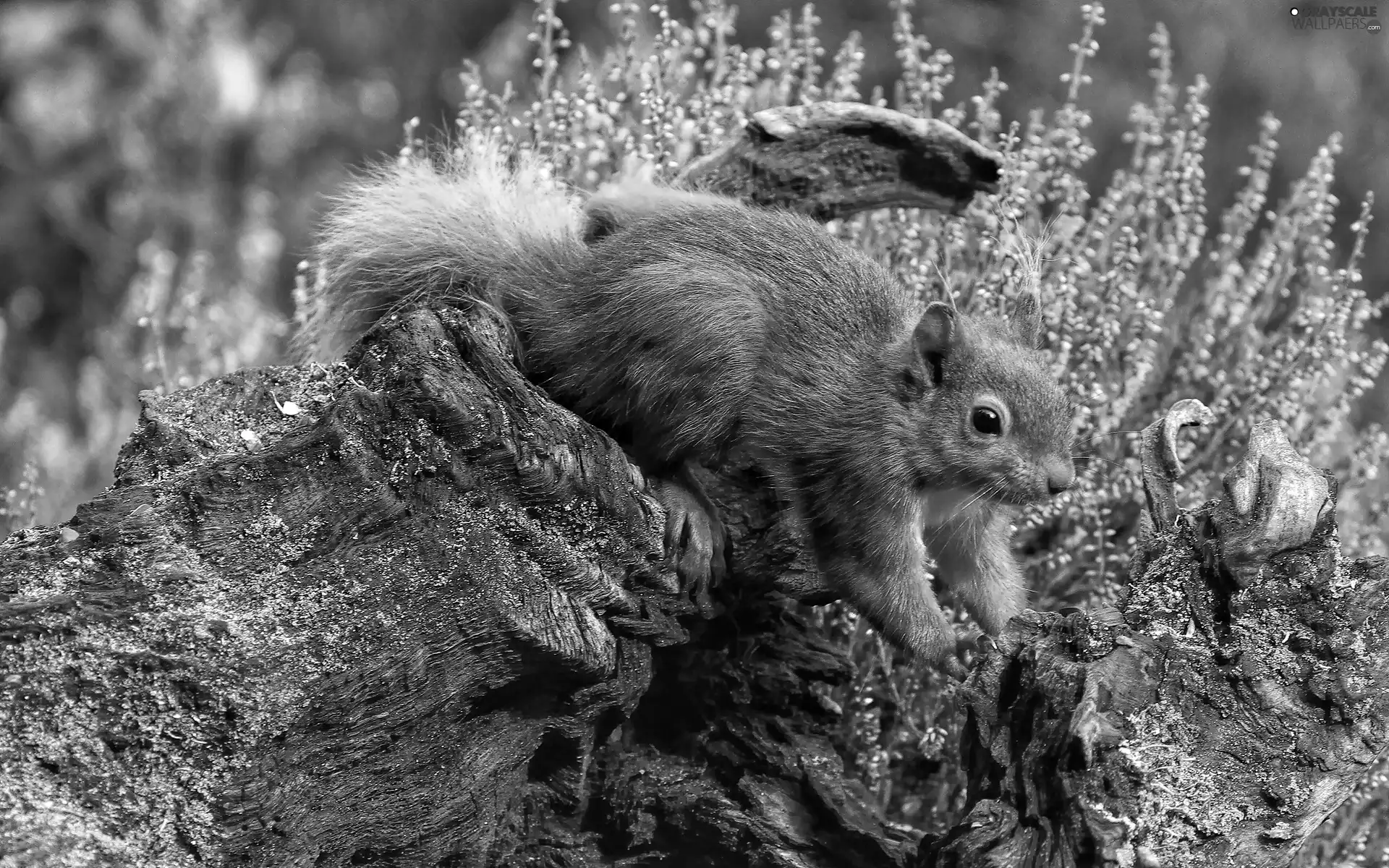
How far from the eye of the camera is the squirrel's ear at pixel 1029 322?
7.87 ft

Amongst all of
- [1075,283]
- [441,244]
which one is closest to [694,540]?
[441,244]

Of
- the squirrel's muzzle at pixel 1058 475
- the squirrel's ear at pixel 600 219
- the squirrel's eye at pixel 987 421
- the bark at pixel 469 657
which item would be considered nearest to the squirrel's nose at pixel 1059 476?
the squirrel's muzzle at pixel 1058 475

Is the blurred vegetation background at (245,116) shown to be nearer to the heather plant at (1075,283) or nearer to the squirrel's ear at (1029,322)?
the heather plant at (1075,283)

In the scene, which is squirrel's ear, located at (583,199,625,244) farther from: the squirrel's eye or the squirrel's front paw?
the squirrel's eye

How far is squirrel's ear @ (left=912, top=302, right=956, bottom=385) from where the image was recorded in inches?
86.9

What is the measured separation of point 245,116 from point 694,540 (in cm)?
570

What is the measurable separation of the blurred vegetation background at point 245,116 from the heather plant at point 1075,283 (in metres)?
3.25

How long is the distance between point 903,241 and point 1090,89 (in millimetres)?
4349

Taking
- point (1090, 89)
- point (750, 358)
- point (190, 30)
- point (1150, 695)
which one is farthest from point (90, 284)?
point (1150, 695)

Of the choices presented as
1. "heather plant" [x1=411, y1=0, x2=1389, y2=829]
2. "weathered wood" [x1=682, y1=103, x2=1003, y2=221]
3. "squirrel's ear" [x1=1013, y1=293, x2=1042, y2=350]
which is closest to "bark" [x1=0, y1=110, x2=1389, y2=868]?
"squirrel's ear" [x1=1013, y1=293, x2=1042, y2=350]

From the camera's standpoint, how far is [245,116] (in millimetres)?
7008

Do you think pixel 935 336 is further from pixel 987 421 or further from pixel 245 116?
pixel 245 116

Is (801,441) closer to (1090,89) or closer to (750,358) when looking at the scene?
(750,358)

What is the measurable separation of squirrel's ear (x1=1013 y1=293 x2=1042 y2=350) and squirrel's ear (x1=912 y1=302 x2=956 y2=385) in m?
0.20
